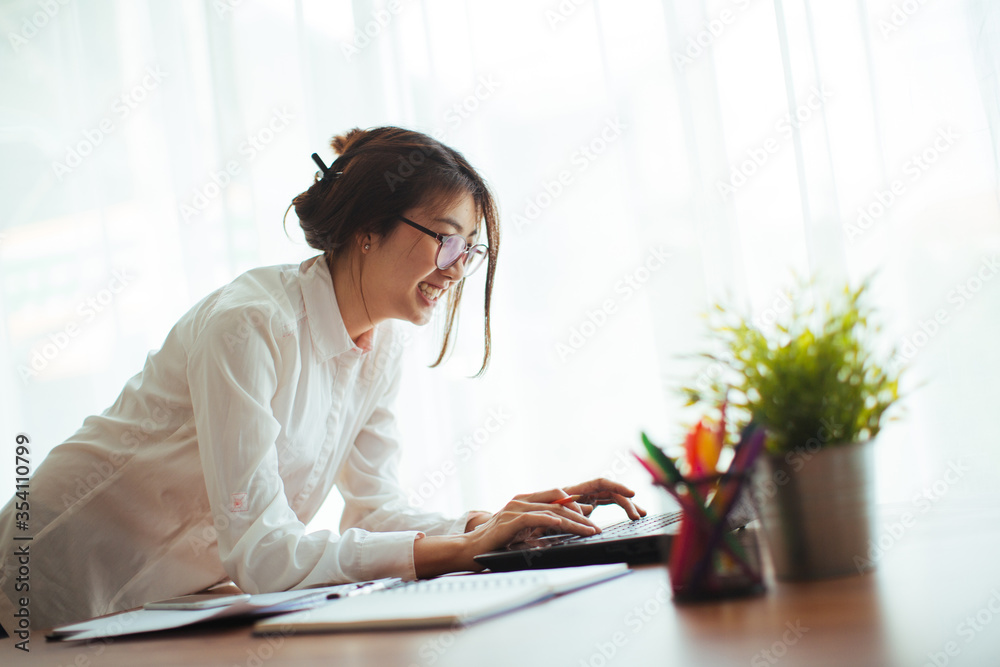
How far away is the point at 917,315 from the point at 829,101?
0.50 metres

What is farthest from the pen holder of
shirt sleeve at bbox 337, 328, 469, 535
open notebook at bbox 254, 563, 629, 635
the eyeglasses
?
the eyeglasses

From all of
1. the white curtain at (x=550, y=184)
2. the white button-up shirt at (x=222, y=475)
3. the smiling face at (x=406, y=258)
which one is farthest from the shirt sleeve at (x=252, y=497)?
the white curtain at (x=550, y=184)

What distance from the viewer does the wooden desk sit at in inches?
18.9

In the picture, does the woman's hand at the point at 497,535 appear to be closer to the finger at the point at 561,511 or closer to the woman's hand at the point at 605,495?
the finger at the point at 561,511

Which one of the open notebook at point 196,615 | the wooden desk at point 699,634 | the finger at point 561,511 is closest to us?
the wooden desk at point 699,634

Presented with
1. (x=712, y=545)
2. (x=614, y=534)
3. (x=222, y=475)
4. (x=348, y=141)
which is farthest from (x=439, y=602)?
(x=348, y=141)

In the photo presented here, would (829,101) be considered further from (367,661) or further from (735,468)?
(367,661)

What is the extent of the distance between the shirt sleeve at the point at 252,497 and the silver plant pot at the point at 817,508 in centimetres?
55

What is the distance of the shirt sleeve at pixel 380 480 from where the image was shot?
1.43 metres

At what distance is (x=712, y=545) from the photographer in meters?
0.62

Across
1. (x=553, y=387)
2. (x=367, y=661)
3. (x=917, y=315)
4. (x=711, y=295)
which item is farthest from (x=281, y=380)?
(x=917, y=315)

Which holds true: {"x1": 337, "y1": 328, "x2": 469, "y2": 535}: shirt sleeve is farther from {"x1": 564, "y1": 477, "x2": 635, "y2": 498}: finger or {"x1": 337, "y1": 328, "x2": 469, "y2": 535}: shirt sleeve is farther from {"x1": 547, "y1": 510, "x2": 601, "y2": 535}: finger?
{"x1": 547, "y1": 510, "x2": 601, "y2": 535}: finger

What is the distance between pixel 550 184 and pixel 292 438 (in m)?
1.04

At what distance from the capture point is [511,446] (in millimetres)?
2051
